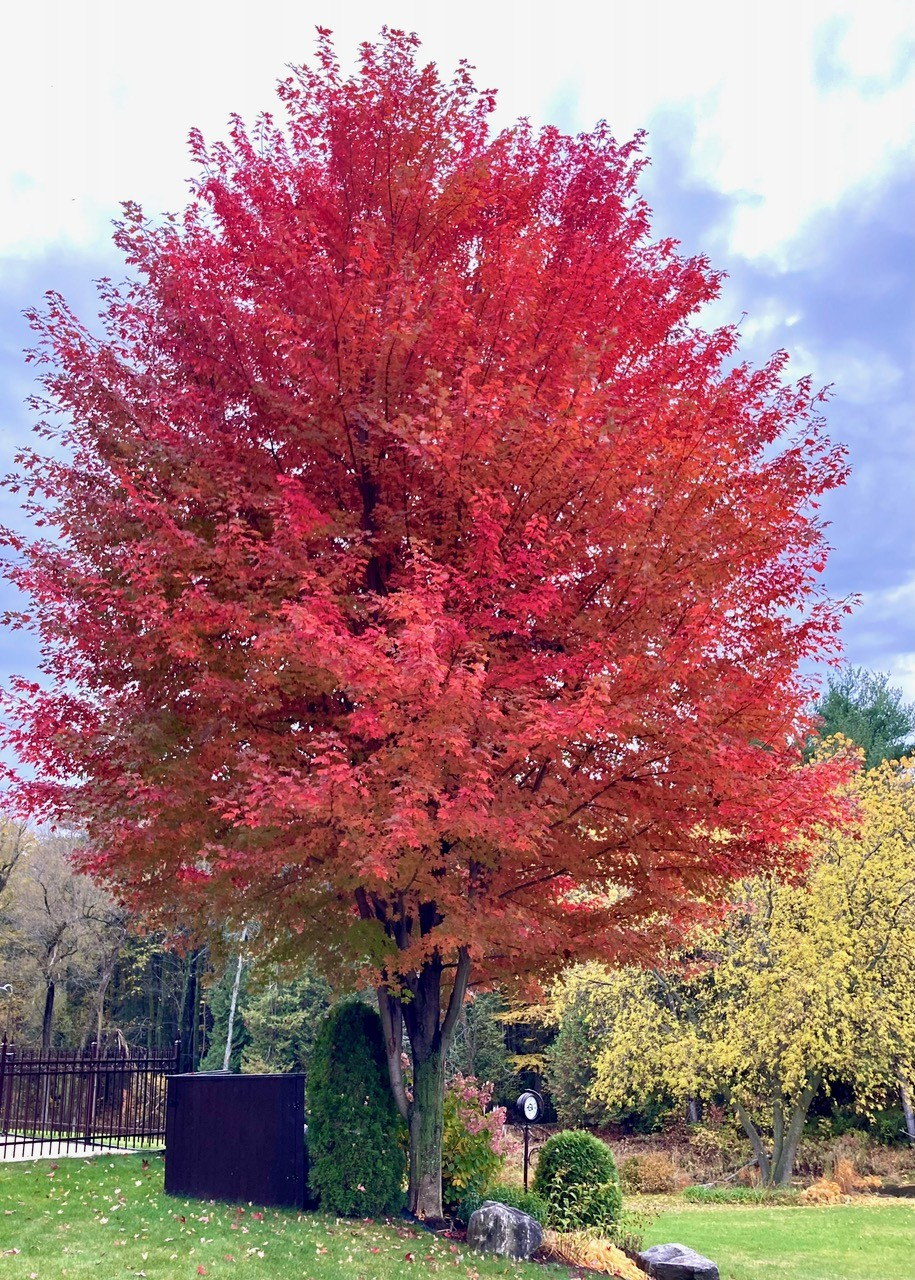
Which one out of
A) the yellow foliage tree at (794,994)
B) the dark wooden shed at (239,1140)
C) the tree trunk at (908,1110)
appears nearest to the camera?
the dark wooden shed at (239,1140)

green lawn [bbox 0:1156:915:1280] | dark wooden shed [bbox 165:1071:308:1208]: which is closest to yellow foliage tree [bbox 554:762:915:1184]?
green lawn [bbox 0:1156:915:1280]

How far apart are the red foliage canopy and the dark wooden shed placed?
2.17m

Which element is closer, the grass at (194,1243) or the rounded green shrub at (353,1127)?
the grass at (194,1243)

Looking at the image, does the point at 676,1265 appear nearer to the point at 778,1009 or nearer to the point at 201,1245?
the point at 201,1245

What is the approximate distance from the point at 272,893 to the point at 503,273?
5.47 meters

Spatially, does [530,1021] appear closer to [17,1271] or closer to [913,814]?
[913,814]

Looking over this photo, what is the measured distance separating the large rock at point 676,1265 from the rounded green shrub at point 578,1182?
63 centimetres

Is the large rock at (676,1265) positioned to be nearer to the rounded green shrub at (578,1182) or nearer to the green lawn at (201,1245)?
the rounded green shrub at (578,1182)

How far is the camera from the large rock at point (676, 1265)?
10.4 m

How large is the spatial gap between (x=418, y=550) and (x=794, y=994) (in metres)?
15.6

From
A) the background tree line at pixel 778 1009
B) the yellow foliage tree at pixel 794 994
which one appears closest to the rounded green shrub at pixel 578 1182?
the background tree line at pixel 778 1009

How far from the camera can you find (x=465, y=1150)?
420 inches

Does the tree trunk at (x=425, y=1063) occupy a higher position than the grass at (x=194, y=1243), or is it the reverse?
the tree trunk at (x=425, y=1063)

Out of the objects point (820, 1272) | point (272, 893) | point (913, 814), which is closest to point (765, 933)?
point (913, 814)
